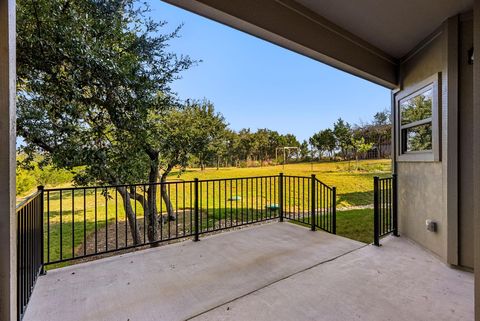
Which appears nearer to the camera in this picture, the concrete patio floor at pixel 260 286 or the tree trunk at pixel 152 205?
the concrete patio floor at pixel 260 286

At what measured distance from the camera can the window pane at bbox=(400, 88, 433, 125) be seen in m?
3.03

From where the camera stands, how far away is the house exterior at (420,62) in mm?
2277

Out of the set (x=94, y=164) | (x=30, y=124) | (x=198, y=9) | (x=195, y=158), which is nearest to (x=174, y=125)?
(x=195, y=158)

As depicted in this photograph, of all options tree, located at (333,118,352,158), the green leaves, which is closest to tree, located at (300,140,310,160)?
tree, located at (333,118,352,158)

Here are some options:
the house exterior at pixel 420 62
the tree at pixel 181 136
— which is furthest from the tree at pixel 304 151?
the house exterior at pixel 420 62

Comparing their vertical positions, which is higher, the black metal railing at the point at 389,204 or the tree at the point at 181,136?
the tree at the point at 181,136

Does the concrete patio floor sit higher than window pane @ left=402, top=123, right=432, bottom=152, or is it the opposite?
window pane @ left=402, top=123, right=432, bottom=152

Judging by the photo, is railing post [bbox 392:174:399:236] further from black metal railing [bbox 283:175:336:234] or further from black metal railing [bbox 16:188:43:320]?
black metal railing [bbox 16:188:43:320]

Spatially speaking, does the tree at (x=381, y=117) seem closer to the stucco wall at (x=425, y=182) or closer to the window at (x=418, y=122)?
the window at (x=418, y=122)

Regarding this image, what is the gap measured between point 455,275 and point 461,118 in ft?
5.16

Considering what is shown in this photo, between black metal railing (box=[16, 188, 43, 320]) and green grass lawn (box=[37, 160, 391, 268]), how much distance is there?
276 millimetres

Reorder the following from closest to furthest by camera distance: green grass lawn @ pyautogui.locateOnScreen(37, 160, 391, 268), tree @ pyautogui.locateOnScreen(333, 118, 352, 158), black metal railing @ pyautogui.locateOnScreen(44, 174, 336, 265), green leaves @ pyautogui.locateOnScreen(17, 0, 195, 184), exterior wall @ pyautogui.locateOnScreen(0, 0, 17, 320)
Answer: exterior wall @ pyautogui.locateOnScreen(0, 0, 17, 320)
green leaves @ pyautogui.locateOnScreen(17, 0, 195, 184)
black metal railing @ pyautogui.locateOnScreen(44, 174, 336, 265)
green grass lawn @ pyautogui.locateOnScreen(37, 160, 391, 268)
tree @ pyautogui.locateOnScreen(333, 118, 352, 158)

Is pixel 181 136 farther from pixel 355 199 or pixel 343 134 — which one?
pixel 343 134

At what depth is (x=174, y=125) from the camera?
15.2 feet
